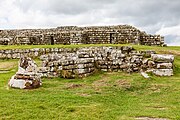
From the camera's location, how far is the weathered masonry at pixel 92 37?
1292 inches

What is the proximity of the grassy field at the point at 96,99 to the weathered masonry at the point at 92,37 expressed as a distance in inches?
565

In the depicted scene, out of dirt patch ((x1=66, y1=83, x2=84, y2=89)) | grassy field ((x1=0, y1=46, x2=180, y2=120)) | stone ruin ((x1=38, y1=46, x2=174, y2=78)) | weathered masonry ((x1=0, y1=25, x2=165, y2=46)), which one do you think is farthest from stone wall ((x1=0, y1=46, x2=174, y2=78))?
weathered masonry ((x1=0, y1=25, x2=165, y2=46))

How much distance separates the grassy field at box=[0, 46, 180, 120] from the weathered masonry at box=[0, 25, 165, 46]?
14.4m

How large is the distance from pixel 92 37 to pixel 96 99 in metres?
20.8

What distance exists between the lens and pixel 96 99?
42.6 ft

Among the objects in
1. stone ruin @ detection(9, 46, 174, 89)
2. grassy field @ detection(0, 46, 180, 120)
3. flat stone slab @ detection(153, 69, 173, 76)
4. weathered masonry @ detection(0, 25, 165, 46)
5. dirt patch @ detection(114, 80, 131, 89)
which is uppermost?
weathered masonry @ detection(0, 25, 165, 46)

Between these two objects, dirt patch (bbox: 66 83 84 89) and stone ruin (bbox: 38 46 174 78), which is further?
stone ruin (bbox: 38 46 174 78)

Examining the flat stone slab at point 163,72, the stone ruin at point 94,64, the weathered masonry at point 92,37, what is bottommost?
the flat stone slab at point 163,72

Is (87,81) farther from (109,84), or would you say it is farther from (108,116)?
(108,116)

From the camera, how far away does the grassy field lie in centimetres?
1058

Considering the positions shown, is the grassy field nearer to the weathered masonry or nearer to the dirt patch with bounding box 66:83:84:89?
the dirt patch with bounding box 66:83:84:89

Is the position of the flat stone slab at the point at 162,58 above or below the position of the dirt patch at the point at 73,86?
above

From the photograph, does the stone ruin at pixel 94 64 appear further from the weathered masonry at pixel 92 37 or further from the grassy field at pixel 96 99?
the weathered masonry at pixel 92 37

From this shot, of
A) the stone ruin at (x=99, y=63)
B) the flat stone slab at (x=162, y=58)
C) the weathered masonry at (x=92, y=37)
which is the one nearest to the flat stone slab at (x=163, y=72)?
the stone ruin at (x=99, y=63)
